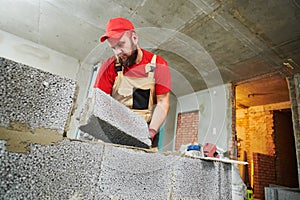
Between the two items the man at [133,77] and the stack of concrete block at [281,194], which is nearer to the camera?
the man at [133,77]

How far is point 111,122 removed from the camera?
32.0 inches

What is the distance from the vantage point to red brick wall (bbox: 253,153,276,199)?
15.3 ft

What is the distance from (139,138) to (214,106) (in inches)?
137

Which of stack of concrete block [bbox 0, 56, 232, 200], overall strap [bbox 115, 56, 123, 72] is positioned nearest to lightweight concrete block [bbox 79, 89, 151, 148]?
stack of concrete block [bbox 0, 56, 232, 200]

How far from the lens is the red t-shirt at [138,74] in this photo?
166 cm

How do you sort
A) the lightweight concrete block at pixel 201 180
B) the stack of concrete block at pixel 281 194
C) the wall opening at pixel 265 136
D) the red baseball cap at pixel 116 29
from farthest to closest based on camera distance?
the wall opening at pixel 265 136, the stack of concrete block at pixel 281 194, the red baseball cap at pixel 116 29, the lightweight concrete block at pixel 201 180

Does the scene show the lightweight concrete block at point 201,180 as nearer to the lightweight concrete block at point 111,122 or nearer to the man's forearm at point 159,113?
the lightweight concrete block at point 111,122

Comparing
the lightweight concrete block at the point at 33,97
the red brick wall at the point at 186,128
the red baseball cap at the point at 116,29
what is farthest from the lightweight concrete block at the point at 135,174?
the red brick wall at the point at 186,128

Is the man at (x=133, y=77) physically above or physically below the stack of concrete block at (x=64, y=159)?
above

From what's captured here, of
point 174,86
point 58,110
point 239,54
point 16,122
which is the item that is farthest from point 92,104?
point 174,86

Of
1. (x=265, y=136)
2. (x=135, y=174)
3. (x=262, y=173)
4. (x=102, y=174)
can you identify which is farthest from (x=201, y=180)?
(x=265, y=136)

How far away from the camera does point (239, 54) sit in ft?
10.3

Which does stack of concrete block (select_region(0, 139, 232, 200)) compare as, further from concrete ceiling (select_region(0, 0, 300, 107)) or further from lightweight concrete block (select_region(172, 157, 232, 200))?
concrete ceiling (select_region(0, 0, 300, 107))

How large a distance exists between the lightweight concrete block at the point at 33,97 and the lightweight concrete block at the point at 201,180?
61 cm
